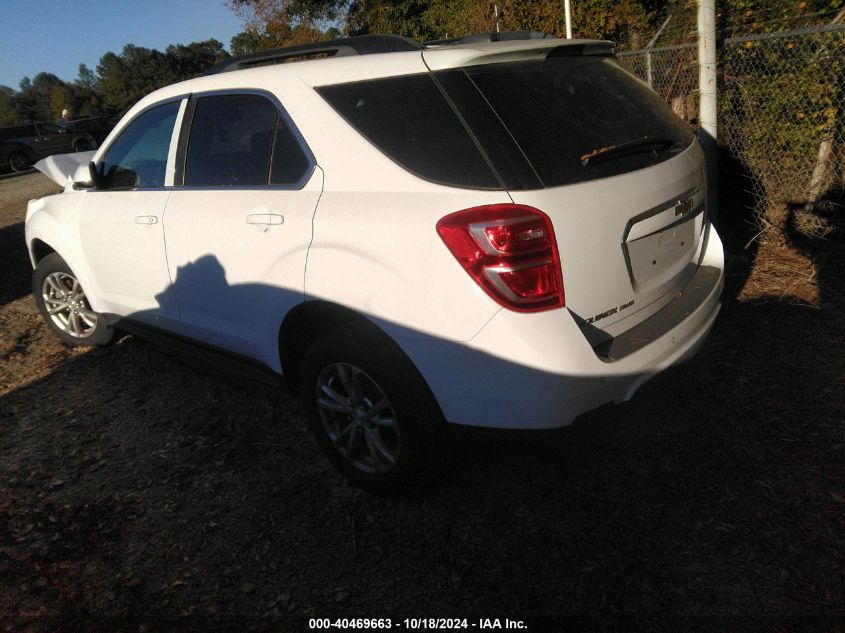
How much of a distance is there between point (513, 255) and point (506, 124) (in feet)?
1.65

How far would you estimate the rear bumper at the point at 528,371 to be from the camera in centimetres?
211

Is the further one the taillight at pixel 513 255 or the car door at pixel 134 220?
the car door at pixel 134 220

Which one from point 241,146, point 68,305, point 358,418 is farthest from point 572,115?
point 68,305

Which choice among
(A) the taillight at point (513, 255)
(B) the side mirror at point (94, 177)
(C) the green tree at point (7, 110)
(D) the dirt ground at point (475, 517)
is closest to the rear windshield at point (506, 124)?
(A) the taillight at point (513, 255)

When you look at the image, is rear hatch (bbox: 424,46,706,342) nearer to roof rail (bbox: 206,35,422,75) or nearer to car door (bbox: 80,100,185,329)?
roof rail (bbox: 206,35,422,75)

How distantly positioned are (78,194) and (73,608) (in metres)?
2.84

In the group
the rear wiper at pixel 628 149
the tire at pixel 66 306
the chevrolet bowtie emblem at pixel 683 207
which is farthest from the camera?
the tire at pixel 66 306

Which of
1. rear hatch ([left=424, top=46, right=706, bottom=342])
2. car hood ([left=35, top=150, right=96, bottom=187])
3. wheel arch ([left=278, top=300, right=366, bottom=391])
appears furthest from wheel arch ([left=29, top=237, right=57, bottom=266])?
rear hatch ([left=424, top=46, right=706, bottom=342])

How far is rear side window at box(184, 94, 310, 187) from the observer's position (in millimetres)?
2812

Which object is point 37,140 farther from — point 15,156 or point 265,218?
point 265,218

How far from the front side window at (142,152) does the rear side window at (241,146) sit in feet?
0.99

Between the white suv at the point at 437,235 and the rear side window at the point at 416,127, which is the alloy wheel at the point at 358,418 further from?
the rear side window at the point at 416,127

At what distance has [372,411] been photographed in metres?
2.66

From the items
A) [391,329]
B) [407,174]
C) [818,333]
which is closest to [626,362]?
[391,329]
